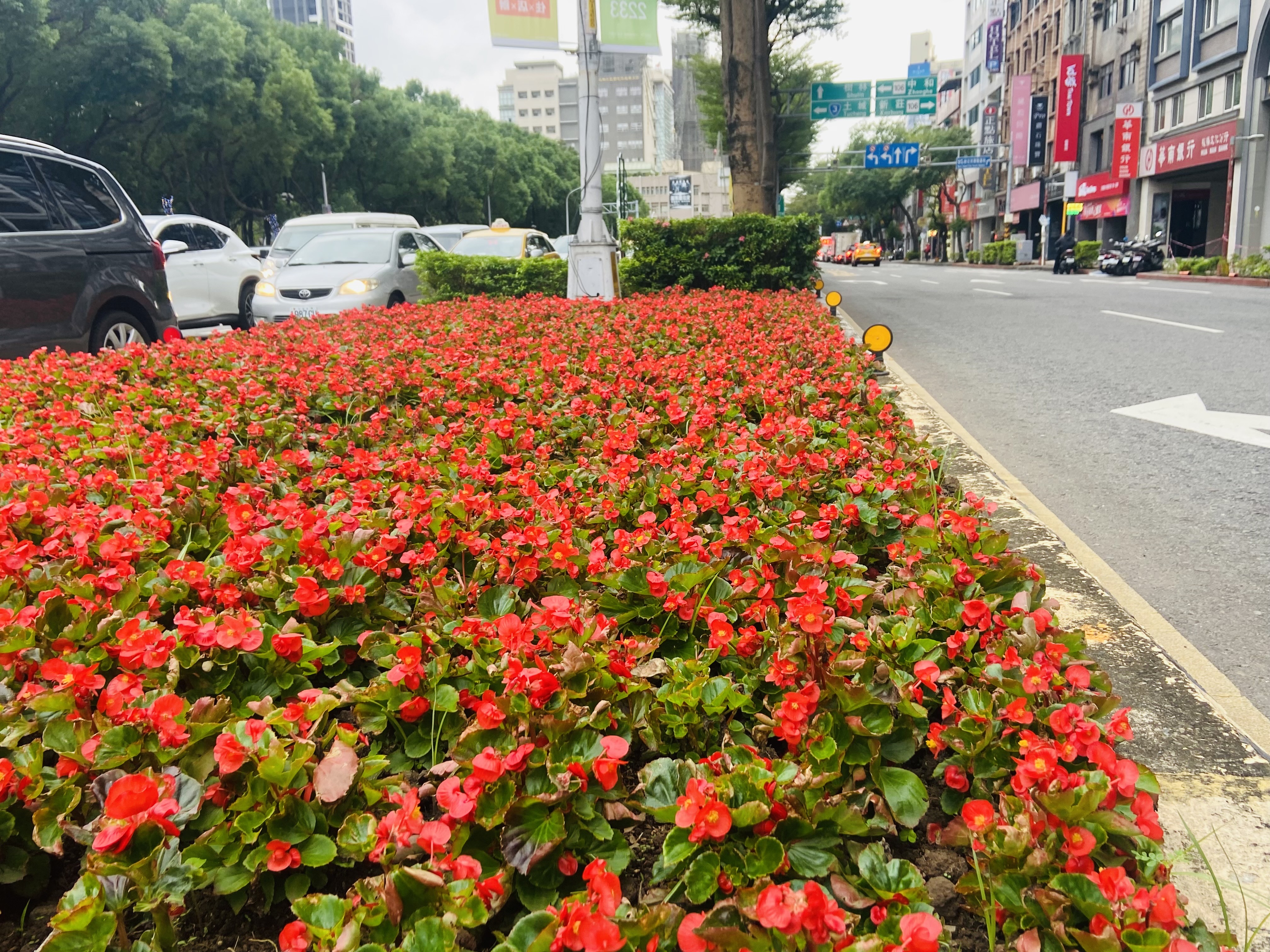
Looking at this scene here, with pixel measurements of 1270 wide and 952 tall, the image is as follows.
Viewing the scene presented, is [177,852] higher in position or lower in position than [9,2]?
lower

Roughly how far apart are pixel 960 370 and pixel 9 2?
1049 inches

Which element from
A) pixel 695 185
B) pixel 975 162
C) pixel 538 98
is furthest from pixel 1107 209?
pixel 538 98

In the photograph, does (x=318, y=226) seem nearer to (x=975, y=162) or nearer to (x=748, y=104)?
(x=748, y=104)

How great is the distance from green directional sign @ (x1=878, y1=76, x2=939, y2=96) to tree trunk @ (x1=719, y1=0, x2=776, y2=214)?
15.0m

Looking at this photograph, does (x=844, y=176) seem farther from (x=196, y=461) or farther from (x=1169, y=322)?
(x=196, y=461)

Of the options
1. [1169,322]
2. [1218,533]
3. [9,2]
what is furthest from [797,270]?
[9,2]

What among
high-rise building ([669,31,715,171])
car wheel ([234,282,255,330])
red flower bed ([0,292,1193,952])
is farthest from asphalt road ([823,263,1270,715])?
high-rise building ([669,31,715,171])

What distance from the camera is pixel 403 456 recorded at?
366 centimetres

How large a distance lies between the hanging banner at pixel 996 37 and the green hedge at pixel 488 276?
6034 cm

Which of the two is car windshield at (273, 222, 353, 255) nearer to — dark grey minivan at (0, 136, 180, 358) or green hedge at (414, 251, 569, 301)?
green hedge at (414, 251, 569, 301)

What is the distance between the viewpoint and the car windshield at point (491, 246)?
15.6 meters

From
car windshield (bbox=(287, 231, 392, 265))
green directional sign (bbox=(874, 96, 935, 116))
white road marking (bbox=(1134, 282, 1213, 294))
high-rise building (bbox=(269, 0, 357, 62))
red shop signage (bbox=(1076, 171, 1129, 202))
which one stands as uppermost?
high-rise building (bbox=(269, 0, 357, 62))

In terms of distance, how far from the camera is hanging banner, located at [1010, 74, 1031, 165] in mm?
49625

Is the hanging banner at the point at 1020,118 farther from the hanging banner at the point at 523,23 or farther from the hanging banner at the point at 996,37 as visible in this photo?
the hanging banner at the point at 523,23
